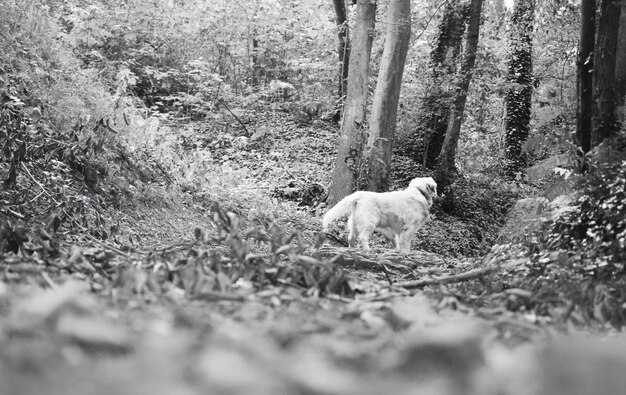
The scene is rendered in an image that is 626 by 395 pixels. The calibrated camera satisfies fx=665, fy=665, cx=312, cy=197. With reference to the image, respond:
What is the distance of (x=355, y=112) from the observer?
13617mm

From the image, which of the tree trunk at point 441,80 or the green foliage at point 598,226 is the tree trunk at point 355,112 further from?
the green foliage at point 598,226

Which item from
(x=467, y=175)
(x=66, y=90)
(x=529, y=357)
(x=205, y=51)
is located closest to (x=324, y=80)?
(x=205, y=51)

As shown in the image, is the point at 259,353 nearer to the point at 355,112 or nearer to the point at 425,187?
the point at 425,187

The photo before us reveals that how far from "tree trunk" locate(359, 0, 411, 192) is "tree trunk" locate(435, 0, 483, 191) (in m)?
2.08

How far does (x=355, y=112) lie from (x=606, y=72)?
7777 millimetres

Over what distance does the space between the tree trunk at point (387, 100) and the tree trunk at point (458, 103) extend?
208 cm

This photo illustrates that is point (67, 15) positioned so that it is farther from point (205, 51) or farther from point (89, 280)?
point (89, 280)

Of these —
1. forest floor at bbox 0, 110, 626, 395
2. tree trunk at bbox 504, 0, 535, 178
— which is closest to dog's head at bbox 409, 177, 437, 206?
forest floor at bbox 0, 110, 626, 395

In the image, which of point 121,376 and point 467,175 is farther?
point 467,175

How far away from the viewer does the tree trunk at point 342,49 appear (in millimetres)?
19688

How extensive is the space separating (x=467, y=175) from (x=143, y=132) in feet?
33.3

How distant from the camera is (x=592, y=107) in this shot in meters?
6.25

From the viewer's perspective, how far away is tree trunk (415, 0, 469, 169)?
1680 cm

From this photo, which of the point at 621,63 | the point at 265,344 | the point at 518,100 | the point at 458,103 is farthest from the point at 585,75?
the point at 518,100
